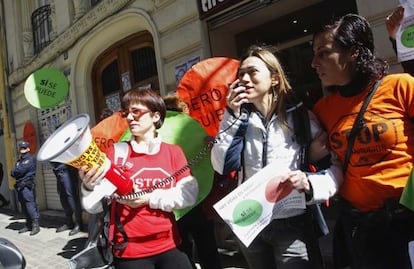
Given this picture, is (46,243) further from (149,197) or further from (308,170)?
(308,170)

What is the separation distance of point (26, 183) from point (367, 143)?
7.73 metres

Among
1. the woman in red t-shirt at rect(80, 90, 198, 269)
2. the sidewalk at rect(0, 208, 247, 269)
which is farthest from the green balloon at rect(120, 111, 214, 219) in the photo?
the sidewalk at rect(0, 208, 247, 269)

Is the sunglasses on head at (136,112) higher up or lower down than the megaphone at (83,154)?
higher up

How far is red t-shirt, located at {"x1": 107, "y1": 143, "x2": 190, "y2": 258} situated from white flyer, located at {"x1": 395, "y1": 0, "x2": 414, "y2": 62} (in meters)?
1.39

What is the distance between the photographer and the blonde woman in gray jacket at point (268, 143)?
1.71 meters

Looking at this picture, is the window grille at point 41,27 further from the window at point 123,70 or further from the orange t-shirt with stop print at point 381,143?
the orange t-shirt with stop print at point 381,143

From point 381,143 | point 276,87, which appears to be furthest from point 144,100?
point 381,143

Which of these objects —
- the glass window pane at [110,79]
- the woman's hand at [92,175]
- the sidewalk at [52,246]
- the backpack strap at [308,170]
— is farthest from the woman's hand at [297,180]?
the glass window pane at [110,79]

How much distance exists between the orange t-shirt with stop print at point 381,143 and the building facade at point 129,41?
0.66 meters

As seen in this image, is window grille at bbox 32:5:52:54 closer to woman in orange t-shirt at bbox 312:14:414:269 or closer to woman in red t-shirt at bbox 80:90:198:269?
woman in red t-shirt at bbox 80:90:198:269

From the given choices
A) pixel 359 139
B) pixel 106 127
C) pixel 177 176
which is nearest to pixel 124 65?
pixel 106 127

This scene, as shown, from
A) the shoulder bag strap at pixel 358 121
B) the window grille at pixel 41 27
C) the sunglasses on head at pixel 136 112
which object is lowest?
the shoulder bag strap at pixel 358 121

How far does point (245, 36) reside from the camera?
5.66 meters

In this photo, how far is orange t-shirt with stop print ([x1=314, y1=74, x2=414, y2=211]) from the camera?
150 cm
